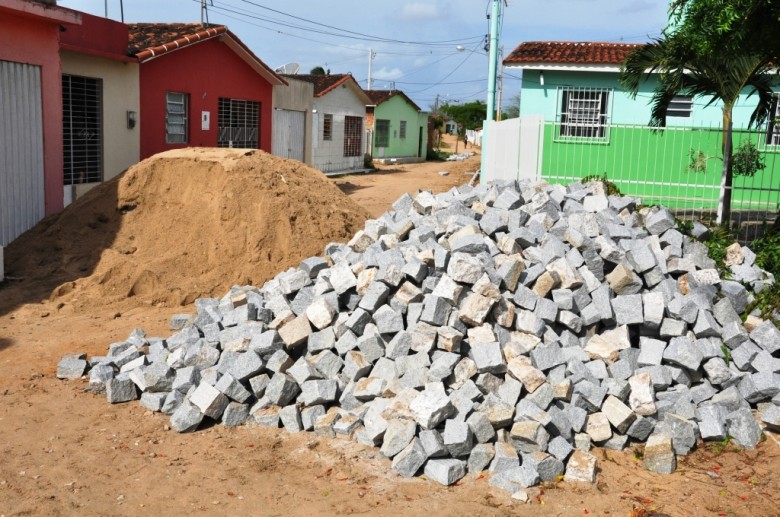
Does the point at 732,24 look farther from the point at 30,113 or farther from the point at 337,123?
the point at 337,123

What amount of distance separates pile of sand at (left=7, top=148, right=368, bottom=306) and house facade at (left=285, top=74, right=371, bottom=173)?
15.0m

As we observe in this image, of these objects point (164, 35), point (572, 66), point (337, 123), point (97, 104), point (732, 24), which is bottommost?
point (97, 104)

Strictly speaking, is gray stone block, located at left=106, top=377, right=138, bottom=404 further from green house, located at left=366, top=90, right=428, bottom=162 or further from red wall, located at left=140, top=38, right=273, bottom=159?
green house, located at left=366, top=90, right=428, bottom=162

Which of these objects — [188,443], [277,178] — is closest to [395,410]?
[188,443]

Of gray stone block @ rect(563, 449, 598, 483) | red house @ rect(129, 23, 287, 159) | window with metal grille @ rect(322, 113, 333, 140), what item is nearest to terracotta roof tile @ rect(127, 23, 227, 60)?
red house @ rect(129, 23, 287, 159)

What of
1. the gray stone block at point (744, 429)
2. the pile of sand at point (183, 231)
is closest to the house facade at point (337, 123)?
the pile of sand at point (183, 231)

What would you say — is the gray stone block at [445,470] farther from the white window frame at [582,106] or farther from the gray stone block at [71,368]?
the white window frame at [582,106]

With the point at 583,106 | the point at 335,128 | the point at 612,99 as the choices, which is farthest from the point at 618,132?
the point at 335,128

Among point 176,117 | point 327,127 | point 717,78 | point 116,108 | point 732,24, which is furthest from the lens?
point 327,127

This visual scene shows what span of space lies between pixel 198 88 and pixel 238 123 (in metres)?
2.27

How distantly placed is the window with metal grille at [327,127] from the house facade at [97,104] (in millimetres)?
13374

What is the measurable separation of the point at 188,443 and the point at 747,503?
13.0ft

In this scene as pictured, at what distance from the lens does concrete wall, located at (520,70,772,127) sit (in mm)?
17250

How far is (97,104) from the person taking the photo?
46.3ft
